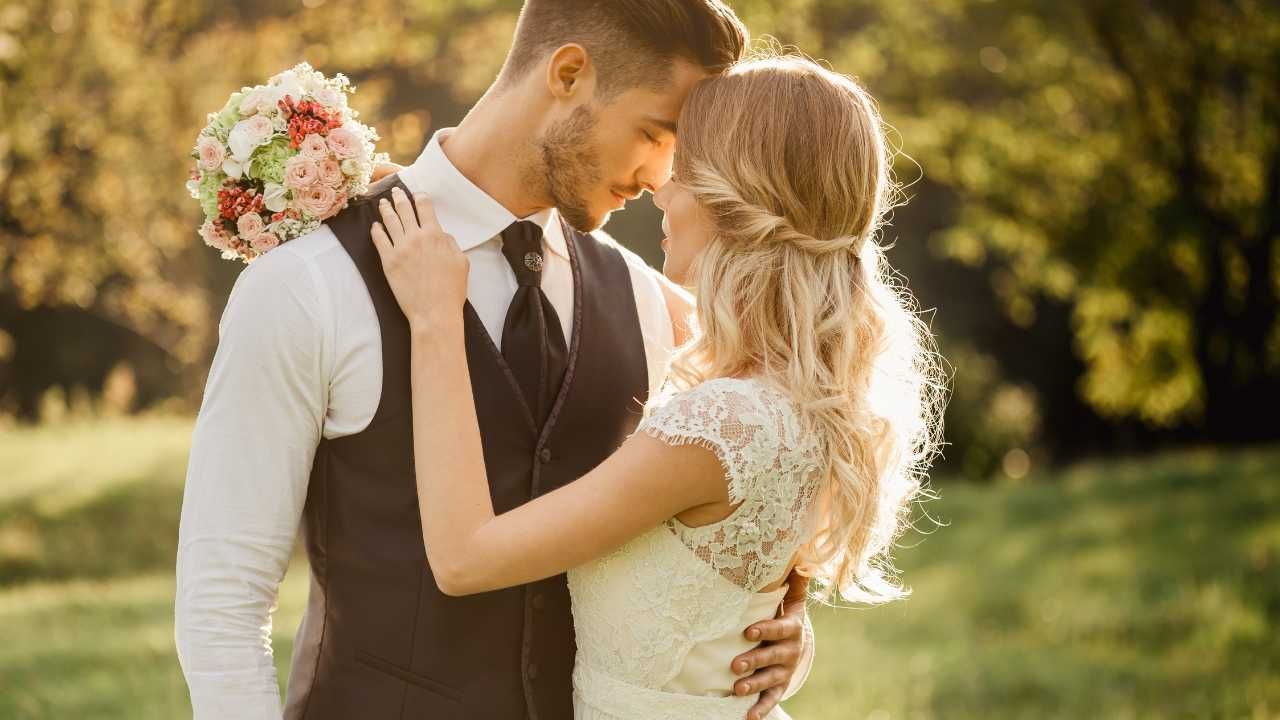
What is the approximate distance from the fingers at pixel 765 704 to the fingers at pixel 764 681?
0.02 m

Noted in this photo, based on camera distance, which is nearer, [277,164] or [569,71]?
[277,164]

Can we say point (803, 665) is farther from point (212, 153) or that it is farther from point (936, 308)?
point (936, 308)

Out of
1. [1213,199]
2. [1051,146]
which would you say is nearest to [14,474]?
[1051,146]

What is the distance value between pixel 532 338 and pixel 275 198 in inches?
21.3

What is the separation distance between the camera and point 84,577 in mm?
9766

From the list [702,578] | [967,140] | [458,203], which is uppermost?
[458,203]

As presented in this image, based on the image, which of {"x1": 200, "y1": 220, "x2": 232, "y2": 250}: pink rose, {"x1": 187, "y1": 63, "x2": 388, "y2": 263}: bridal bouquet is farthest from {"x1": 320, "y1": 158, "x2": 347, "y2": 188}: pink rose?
{"x1": 200, "y1": 220, "x2": 232, "y2": 250}: pink rose

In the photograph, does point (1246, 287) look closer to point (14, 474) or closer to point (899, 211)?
point (899, 211)

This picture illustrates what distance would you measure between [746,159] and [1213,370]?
1497 cm

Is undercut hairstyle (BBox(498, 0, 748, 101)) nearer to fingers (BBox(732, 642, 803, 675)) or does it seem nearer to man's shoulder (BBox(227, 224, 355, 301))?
man's shoulder (BBox(227, 224, 355, 301))

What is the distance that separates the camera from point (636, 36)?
2613 millimetres

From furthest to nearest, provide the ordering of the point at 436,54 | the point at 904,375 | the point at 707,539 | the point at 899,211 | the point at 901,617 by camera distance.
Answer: the point at 899,211 → the point at 436,54 → the point at 901,617 → the point at 904,375 → the point at 707,539

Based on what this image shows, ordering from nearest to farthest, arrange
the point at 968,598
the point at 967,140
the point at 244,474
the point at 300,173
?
1. the point at 244,474
2. the point at 300,173
3. the point at 968,598
4. the point at 967,140

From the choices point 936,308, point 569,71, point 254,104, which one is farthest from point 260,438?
point 936,308
